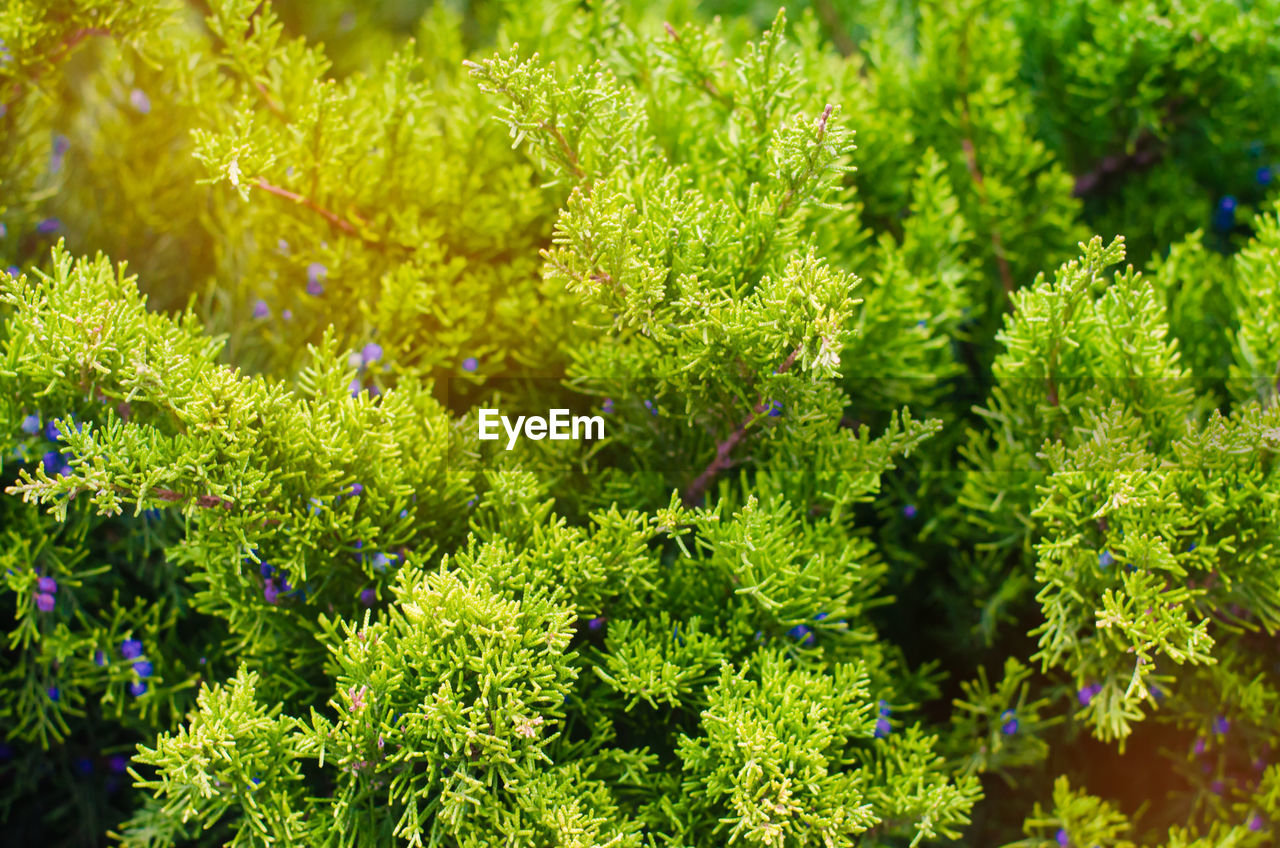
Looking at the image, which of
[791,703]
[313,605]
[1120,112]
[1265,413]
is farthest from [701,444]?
[1120,112]

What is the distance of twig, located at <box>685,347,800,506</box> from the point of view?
2.63 feet

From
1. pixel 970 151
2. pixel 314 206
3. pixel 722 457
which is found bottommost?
pixel 722 457

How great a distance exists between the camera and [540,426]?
3.27 ft

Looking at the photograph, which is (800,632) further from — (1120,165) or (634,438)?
(1120,165)

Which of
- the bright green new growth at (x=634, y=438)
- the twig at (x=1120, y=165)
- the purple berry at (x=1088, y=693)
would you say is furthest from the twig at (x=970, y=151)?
the purple berry at (x=1088, y=693)

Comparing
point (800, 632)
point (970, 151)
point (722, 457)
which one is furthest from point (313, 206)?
point (970, 151)

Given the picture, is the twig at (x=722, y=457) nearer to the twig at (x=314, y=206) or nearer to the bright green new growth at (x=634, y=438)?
the bright green new growth at (x=634, y=438)

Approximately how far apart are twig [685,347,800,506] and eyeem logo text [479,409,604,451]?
12 cm

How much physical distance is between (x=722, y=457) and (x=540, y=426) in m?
0.22

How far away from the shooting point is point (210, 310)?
1179 mm

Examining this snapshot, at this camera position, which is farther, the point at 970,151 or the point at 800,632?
the point at 970,151

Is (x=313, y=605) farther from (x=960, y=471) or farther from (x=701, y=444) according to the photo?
(x=960, y=471)

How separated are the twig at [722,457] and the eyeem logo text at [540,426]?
12 centimetres

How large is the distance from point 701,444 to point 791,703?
29 cm
